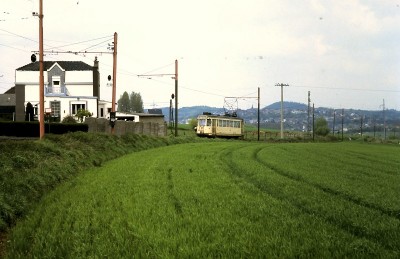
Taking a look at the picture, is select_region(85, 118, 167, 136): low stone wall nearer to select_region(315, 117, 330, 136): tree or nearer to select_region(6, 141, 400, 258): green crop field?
select_region(6, 141, 400, 258): green crop field

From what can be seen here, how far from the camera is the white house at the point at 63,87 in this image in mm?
64438

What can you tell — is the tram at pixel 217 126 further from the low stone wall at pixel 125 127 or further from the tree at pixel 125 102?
the tree at pixel 125 102

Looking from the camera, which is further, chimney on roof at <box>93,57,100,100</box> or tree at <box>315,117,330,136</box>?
tree at <box>315,117,330,136</box>

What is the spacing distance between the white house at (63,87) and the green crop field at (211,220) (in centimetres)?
5247

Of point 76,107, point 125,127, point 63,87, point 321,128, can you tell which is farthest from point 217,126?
point 321,128

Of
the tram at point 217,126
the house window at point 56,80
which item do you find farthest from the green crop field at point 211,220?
the house window at point 56,80

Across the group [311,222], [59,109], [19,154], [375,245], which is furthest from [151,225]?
[59,109]

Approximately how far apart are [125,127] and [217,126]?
2363 centimetres

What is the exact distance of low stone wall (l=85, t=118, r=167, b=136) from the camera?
127 ft

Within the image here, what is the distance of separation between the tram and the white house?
54.5ft

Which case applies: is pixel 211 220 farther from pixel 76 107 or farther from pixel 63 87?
pixel 63 87

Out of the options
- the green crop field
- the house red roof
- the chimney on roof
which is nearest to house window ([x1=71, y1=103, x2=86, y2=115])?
the chimney on roof

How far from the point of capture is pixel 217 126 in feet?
214

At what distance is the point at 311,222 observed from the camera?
8.48 m
